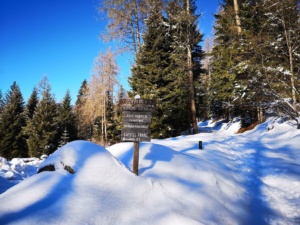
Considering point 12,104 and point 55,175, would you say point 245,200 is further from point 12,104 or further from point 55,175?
point 12,104

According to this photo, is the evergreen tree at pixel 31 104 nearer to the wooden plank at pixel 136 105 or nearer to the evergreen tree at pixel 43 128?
the evergreen tree at pixel 43 128

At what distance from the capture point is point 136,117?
540cm

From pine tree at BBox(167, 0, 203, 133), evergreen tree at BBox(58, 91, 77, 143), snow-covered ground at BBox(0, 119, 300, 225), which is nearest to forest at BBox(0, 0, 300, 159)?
pine tree at BBox(167, 0, 203, 133)

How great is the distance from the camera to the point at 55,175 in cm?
421

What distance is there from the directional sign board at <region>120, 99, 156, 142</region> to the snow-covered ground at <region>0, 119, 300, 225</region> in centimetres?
73

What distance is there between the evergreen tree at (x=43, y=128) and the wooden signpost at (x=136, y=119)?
69.4ft

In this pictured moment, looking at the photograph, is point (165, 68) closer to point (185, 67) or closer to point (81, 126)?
point (185, 67)

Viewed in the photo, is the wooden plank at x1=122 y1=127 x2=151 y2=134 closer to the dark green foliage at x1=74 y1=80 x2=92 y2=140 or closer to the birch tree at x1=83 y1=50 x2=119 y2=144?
the birch tree at x1=83 y1=50 x2=119 y2=144

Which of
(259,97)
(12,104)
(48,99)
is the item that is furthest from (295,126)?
(12,104)

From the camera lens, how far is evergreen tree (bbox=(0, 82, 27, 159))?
2573cm

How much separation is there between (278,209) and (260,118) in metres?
16.0

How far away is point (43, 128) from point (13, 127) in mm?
5122

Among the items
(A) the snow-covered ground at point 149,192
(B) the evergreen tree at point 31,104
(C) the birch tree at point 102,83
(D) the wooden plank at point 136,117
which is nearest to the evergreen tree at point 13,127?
(B) the evergreen tree at point 31,104

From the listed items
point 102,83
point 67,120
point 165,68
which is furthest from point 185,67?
point 67,120
